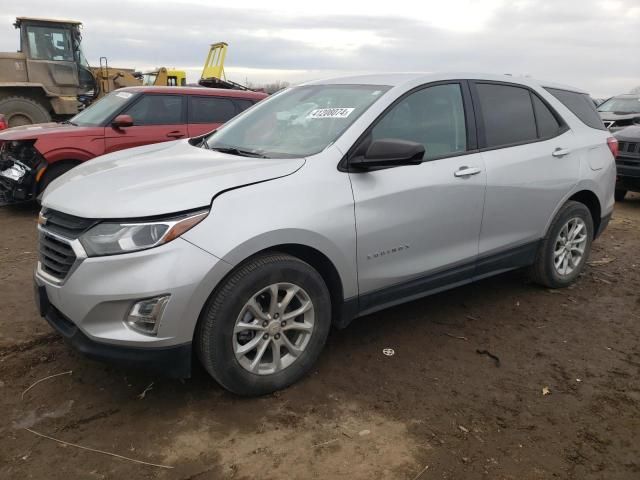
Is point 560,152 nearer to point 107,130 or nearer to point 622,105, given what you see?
point 107,130

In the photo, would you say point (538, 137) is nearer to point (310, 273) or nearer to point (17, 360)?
point (310, 273)

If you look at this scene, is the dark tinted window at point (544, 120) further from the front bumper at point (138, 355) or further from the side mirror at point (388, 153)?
the front bumper at point (138, 355)

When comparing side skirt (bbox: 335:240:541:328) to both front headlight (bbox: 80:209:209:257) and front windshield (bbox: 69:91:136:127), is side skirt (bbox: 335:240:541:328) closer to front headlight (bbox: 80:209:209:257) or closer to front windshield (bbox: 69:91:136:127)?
front headlight (bbox: 80:209:209:257)

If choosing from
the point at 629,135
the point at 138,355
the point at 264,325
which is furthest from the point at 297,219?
the point at 629,135

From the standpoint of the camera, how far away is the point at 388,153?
9.92ft

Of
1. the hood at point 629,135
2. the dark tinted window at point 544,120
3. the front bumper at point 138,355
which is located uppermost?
the dark tinted window at point 544,120

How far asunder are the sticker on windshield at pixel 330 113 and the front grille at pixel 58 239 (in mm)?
1557

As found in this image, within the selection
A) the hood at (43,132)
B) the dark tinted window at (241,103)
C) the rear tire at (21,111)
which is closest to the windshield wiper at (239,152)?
the hood at (43,132)

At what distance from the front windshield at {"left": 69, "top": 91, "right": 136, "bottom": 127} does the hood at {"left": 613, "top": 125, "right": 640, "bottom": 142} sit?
715 centimetres

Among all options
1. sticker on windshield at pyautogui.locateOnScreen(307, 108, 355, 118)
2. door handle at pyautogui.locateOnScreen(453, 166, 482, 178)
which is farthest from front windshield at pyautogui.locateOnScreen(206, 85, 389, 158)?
door handle at pyautogui.locateOnScreen(453, 166, 482, 178)

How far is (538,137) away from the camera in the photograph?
4.23 m

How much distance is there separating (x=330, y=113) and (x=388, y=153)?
629mm

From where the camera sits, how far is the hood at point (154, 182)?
264 centimetres

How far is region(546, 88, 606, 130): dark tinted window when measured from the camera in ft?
15.1
